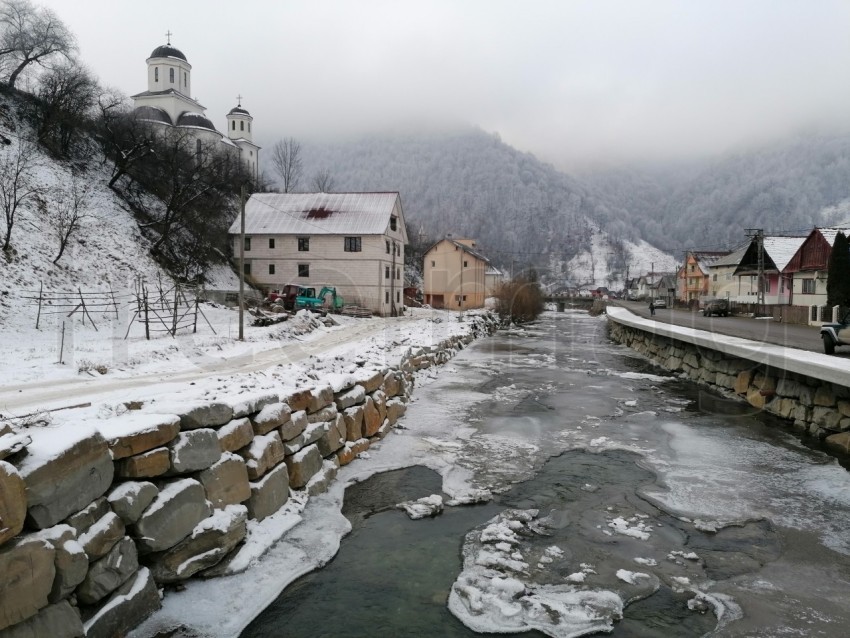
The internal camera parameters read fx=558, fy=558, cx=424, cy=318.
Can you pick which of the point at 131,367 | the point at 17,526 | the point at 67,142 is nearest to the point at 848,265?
the point at 131,367

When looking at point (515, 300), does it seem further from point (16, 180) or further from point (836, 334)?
point (16, 180)

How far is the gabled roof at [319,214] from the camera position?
140ft

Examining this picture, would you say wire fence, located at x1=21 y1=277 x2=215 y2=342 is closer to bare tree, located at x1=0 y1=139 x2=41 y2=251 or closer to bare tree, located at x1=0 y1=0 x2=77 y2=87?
bare tree, located at x1=0 y1=139 x2=41 y2=251

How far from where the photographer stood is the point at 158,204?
39.3m

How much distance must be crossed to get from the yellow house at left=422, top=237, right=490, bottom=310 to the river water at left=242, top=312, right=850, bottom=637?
5206 cm

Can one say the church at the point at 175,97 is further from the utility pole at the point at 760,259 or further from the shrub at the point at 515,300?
the utility pole at the point at 760,259

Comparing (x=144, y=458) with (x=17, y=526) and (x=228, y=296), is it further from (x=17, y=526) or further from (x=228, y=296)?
(x=228, y=296)

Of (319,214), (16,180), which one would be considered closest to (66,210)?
(16,180)

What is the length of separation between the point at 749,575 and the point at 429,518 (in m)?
4.03

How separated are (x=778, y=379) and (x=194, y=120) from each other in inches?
2664

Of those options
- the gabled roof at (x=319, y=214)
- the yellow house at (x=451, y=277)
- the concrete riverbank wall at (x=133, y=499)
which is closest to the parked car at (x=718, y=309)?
the gabled roof at (x=319, y=214)

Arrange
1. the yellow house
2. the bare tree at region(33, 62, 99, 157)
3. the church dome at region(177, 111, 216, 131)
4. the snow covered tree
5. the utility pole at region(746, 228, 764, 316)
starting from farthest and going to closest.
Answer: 1. the yellow house
2. the church dome at region(177, 111, 216, 131)
3. the utility pole at region(746, 228, 764, 316)
4. the bare tree at region(33, 62, 99, 157)
5. the snow covered tree

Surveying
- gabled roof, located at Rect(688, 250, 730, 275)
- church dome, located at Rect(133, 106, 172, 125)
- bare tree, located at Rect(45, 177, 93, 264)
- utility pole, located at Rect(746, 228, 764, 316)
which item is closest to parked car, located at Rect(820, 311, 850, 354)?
bare tree, located at Rect(45, 177, 93, 264)

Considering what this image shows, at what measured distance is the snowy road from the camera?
9.12m
